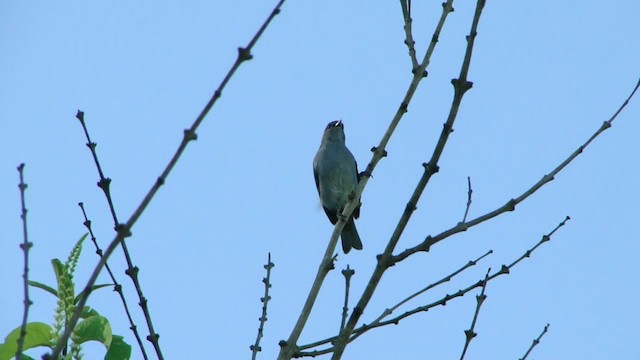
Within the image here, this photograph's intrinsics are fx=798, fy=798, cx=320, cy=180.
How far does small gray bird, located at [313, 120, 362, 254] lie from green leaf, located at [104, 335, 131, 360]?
26.4 feet

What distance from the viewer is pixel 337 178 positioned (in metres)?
11.1

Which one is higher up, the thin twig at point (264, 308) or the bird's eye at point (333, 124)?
the bird's eye at point (333, 124)

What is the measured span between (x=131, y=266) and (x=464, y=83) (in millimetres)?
1424

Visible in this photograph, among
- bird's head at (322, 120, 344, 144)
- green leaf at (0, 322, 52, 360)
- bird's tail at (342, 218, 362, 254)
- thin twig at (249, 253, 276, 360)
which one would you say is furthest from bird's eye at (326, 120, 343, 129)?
green leaf at (0, 322, 52, 360)

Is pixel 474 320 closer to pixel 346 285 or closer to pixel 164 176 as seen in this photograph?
pixel 346 285

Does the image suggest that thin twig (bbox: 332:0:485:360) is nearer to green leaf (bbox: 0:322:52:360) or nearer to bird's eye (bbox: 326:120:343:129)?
green leaf (bbox: 0:322:52:360)

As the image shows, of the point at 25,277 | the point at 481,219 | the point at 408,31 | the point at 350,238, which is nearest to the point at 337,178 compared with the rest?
the point at 350,238

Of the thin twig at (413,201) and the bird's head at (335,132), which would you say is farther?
the bird's head at (335,132)

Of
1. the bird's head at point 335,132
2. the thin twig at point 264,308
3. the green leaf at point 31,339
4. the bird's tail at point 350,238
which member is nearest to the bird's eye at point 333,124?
the bird's head at point 335,132

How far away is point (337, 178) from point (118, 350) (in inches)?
326

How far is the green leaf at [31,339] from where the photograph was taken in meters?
2.57

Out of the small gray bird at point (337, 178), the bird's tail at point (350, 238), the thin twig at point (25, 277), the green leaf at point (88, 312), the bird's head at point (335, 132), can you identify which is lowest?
the thin twig at point (25, 277)

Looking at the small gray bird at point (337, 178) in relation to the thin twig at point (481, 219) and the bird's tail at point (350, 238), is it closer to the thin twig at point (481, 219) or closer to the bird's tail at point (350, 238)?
the bird's tail at point (350, 238)

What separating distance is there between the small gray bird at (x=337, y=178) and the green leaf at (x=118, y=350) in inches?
316
